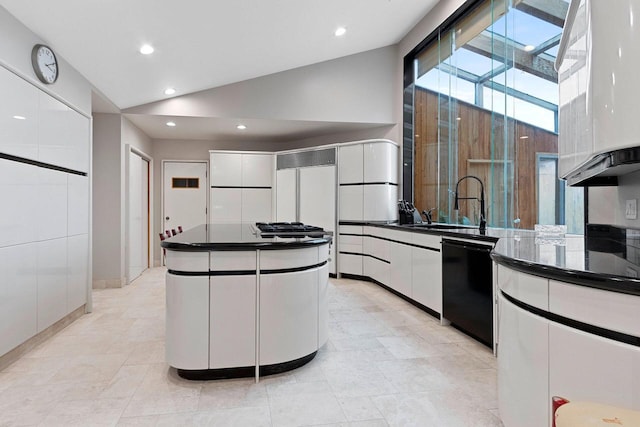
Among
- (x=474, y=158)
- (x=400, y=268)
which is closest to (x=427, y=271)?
(x=400, y=268)

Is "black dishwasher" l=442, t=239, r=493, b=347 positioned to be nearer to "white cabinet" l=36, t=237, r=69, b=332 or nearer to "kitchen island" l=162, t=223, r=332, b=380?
"kitchen island" l=162, t=223, r=332, b=380

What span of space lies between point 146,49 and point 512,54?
11.6 ft

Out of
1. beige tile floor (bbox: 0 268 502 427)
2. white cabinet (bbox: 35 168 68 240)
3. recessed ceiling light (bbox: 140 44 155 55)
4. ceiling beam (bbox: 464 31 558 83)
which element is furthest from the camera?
recessed ceiling light (bbox: 140 44 155 55)

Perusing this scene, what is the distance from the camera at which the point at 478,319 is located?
9.45 feet

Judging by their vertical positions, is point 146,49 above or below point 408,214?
above

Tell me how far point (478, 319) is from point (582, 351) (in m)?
1.82

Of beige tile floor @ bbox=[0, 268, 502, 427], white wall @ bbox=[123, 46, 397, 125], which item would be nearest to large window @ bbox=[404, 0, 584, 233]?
white wall @ bbox=[123, 46, 397, 125]

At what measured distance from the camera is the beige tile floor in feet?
6.18

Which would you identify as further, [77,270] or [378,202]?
[378,202]

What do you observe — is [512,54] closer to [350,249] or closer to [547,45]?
[547,45]

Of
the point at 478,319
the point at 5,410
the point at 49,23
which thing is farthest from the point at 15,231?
the point at 478,319

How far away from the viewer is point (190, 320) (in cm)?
220

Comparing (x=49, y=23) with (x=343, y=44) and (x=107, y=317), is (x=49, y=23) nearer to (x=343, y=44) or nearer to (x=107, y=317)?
(x=107, y=317)

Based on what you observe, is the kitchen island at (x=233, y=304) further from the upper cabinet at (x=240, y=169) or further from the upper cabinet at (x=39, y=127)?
the upper cabinet at (x=240, y=169)
